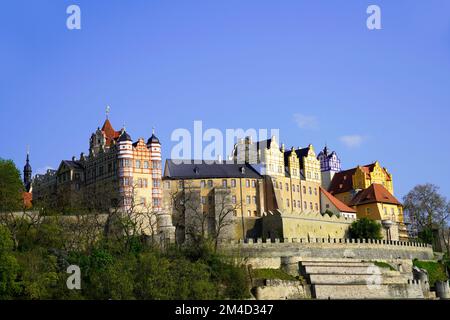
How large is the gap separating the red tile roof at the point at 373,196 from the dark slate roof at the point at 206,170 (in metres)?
14.5

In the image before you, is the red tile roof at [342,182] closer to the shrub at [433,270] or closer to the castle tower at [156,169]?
the shrub at [433,270]

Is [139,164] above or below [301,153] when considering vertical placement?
below

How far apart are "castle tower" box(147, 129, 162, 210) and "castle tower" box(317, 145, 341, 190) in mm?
31260

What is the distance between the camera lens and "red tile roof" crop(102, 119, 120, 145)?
8564 centimetres

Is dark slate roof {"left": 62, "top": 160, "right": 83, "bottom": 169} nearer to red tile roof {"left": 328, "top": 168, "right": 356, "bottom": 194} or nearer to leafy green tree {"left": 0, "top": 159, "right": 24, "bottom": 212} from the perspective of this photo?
leafy green tree {"left": 0, "top": 159, "right": 24, "bottom": 212}

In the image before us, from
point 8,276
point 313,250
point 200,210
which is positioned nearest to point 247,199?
point 200,210

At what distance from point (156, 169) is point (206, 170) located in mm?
7846

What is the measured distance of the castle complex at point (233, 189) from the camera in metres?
77.6

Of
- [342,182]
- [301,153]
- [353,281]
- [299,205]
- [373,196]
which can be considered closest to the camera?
[353,281]

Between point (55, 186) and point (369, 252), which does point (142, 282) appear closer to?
point (369, 252)

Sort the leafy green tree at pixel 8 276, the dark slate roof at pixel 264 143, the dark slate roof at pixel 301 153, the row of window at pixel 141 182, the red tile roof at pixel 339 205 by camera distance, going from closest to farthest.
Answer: the leafy green tree at pixel 8 276 < the row of window at pixel 141 182 < the red tile roof at pixel 339 205 < the dark slate roof at pixel 264 143 < the dark slate roof at pixel 301 153

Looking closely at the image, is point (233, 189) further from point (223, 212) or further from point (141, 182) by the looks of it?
point (141, 182)

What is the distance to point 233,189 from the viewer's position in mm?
85125

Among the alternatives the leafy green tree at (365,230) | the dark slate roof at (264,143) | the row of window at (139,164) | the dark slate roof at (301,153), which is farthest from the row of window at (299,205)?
the row of window at (139,164)
